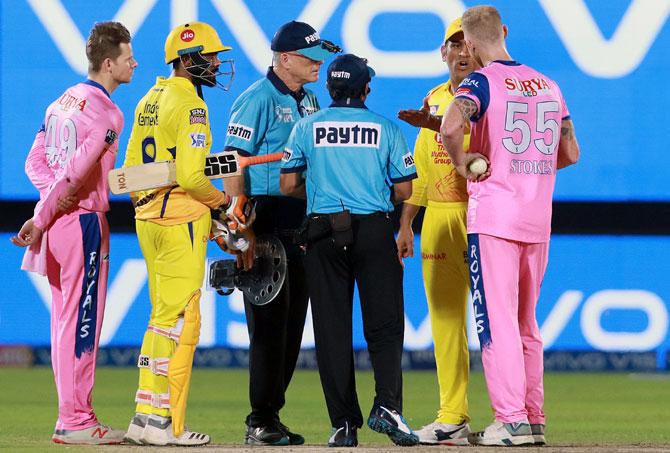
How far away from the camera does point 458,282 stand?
6605 millimetres

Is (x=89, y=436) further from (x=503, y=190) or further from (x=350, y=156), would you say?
(x=503, y=190)

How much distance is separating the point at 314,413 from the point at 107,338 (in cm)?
318

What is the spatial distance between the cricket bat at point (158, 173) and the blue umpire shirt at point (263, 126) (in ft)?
0.99

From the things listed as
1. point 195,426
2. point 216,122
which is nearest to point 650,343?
point 216,122

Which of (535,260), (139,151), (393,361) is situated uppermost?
(139,151)

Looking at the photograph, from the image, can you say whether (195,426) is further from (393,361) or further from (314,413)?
(393,361)

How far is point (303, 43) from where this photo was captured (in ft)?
21.9

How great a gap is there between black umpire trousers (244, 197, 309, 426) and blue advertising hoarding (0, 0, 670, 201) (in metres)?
4.45

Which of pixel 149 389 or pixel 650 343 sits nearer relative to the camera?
pixel 149 389

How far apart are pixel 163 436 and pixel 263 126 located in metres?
1.60

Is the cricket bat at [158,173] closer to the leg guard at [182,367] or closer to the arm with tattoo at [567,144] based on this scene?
the leg guard at [182,367]

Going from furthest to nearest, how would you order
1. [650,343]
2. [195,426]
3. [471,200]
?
[650,343] < [195,426] < [471,200]

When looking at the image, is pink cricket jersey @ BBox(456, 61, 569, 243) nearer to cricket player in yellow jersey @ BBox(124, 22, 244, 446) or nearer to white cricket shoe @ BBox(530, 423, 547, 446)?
white cricket shoe @ BBox(530, 423, 547, 446)

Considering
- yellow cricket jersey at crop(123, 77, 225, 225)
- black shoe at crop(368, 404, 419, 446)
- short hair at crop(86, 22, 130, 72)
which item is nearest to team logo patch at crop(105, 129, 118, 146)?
yellow cricket jersey at crop(123, 77, 225, 225)
